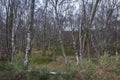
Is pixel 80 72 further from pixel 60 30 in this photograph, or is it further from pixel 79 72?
pixel 60 30

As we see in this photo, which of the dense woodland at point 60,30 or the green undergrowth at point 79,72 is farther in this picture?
the dense woodland at point 60,30

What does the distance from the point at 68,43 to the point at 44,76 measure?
32.1m

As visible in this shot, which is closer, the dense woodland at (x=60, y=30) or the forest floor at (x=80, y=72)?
the forest floor at (x=80, y=72)

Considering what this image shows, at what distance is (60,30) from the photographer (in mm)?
20234

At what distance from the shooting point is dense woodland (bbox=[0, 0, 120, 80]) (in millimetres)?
12422

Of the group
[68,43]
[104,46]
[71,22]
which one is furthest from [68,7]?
[68,43]

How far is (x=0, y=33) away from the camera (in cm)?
2481

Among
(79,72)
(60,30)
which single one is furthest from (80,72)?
(60,30)

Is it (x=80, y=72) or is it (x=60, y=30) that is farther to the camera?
(x=60, y=30)

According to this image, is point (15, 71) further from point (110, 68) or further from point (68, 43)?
point (68, 43)

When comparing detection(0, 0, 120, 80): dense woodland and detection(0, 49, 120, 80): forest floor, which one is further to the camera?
detection(0, 0, 120, 80): dense woodland

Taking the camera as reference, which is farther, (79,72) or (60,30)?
(60,30)

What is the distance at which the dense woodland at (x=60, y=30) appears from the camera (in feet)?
40.8

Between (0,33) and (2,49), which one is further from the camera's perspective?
(0,33)
